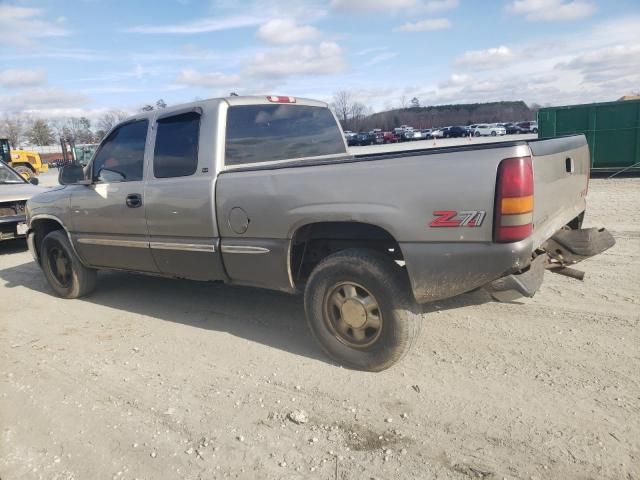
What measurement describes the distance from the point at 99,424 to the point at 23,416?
60cm

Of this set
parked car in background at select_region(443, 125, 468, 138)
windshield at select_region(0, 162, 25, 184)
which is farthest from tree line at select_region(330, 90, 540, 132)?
windshield at select_region(0, 162, 25, 184)

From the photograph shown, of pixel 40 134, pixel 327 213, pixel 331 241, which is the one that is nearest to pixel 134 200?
pixel 331 241

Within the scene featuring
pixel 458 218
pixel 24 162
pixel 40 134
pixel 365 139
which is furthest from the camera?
pixel 40 134

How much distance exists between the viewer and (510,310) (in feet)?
14.6

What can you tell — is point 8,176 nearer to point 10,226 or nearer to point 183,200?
point 10,226

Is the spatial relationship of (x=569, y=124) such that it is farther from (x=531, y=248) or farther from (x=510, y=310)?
(x=531, y=248)

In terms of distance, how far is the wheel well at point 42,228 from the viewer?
5949 mm

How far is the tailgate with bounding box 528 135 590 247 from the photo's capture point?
304 cm

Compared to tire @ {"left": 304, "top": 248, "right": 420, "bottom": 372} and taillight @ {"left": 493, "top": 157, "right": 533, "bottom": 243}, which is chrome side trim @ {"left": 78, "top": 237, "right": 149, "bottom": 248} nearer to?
tire @ {"left": 304, "top": 248, "right": 420, "bottom": 372}

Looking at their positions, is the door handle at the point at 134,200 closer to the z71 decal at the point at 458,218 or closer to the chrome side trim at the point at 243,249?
the chrome side trim at the point at 243,249

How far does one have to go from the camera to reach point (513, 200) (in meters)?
2.79

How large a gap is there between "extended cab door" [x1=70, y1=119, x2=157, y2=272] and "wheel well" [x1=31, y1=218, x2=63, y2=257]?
29.3 inches

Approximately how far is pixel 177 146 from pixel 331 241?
1671 millimetres

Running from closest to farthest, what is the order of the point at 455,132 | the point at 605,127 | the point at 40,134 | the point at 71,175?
the point at 71,175 < the point at 605,127 < the point at 455,132 < the point at 40,134
